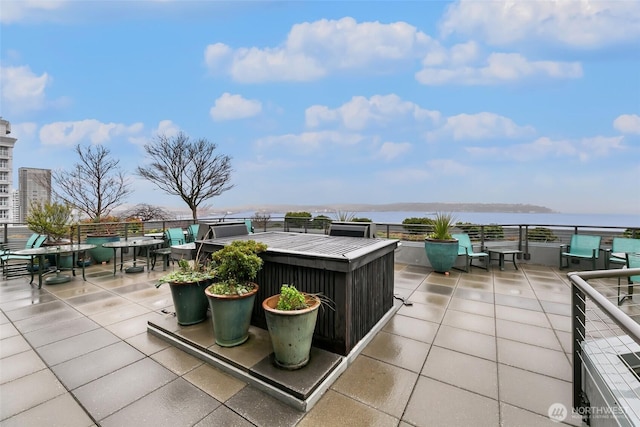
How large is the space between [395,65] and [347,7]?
5.14m

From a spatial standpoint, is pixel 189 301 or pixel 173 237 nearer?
pixel 189 301

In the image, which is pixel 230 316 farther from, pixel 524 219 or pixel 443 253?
pixel 524 219

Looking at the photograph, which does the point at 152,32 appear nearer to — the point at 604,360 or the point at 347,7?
the point at 347,7

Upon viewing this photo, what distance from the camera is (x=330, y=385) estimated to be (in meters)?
2.11

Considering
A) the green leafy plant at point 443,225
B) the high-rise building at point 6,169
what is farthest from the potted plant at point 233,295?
the high-rise building at point 6,169

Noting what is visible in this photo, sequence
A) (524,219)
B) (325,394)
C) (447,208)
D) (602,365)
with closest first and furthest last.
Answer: (602,365)
(325,394)
(447,208)
(524,219)

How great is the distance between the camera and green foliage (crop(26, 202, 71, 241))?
6047 mm

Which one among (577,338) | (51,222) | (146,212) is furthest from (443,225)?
(146,212)

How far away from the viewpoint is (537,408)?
1833 mm

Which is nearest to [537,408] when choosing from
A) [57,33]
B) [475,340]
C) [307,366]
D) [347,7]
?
[475,340]

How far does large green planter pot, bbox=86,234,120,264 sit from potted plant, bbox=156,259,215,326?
507 cm

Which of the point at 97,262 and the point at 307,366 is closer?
the point at 307,366

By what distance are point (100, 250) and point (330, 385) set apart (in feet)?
23.9

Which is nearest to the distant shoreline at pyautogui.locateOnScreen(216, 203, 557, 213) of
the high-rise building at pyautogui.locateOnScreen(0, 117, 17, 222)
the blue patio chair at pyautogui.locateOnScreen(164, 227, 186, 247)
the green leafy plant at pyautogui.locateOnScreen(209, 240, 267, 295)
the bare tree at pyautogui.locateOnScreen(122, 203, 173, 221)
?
the bare tree at pyautogui.locateOnScreen(122, 203, 173, 221)
